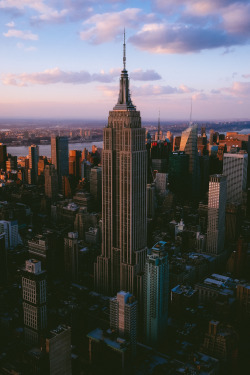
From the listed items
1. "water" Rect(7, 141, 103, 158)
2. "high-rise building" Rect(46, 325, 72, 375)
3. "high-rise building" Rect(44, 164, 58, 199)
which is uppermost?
"water" Rect(7, 141, 103, 158)

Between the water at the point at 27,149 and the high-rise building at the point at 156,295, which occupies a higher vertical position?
the water at the point at 27,149

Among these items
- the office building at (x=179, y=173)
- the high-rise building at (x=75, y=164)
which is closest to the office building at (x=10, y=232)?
the office building at (x=179, y=173)

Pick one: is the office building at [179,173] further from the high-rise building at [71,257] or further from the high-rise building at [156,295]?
the high-rise building at [156,295]

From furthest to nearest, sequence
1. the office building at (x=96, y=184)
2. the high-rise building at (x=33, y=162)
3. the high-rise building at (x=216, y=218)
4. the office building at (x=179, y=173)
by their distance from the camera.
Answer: the high-rise building at (x=33, y=162) < the office building at (x=179, y=173) < the office building at (x=96, y=184) < the high-rise building at (x=216, y=218)

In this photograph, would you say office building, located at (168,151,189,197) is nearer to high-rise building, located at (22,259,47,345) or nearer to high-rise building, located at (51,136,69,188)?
A: high-rise building, located at (51,136,69,188)

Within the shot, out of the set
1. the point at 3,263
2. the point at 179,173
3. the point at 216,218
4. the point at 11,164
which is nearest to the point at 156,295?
the point at 3,263

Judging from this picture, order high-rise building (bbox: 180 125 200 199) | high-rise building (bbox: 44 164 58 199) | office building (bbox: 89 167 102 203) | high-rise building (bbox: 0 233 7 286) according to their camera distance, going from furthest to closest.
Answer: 1. high-rise building (bbox: 180 125 200 199)
2. high-rise building (bbox: 44 164 58 199)
3. office building (bbox: 89 167 102 203)
4. high-rise building (bbox: 0 233 7 286)

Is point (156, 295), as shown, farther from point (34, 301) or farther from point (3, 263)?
point (3, 263)

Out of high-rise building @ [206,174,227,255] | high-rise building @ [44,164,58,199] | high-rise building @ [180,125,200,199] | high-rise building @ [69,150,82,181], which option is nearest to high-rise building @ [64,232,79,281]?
high-rise building @ [206,174,227,255]
